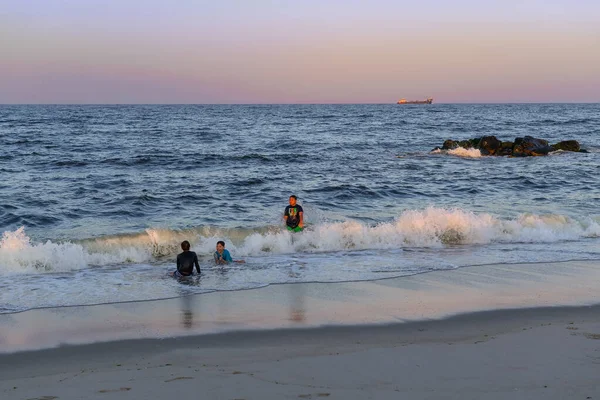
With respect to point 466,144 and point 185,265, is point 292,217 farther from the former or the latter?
point 466,144

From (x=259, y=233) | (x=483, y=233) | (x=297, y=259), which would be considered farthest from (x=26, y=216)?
(x=483, y=233)

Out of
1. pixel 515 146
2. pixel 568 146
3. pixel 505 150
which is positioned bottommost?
pixel 505 150

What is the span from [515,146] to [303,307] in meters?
27.4

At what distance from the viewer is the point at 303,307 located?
912 cm

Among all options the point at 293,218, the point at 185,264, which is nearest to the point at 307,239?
the point at 293,218

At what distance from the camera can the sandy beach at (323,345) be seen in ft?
20.4

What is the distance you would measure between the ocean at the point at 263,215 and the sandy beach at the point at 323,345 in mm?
1319

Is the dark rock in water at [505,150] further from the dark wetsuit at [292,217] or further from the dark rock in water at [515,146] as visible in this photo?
the dark wetsuit at [292,217]

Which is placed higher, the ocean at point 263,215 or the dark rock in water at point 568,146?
the dark rock in water at point 568,146

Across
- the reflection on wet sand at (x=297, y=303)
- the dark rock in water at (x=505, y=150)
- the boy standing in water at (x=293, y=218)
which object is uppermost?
the dark rock in water at (x=505, y=150)

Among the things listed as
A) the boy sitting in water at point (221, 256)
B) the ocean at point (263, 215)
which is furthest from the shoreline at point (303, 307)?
the boy sitting in water at point (221, 256)

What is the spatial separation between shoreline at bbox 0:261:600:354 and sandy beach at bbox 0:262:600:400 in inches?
1.2

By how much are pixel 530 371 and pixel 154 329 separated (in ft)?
15.2

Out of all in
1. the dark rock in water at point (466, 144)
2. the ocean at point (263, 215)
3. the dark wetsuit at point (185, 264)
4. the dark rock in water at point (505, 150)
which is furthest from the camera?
the dark rock in water at point (466, 144)
